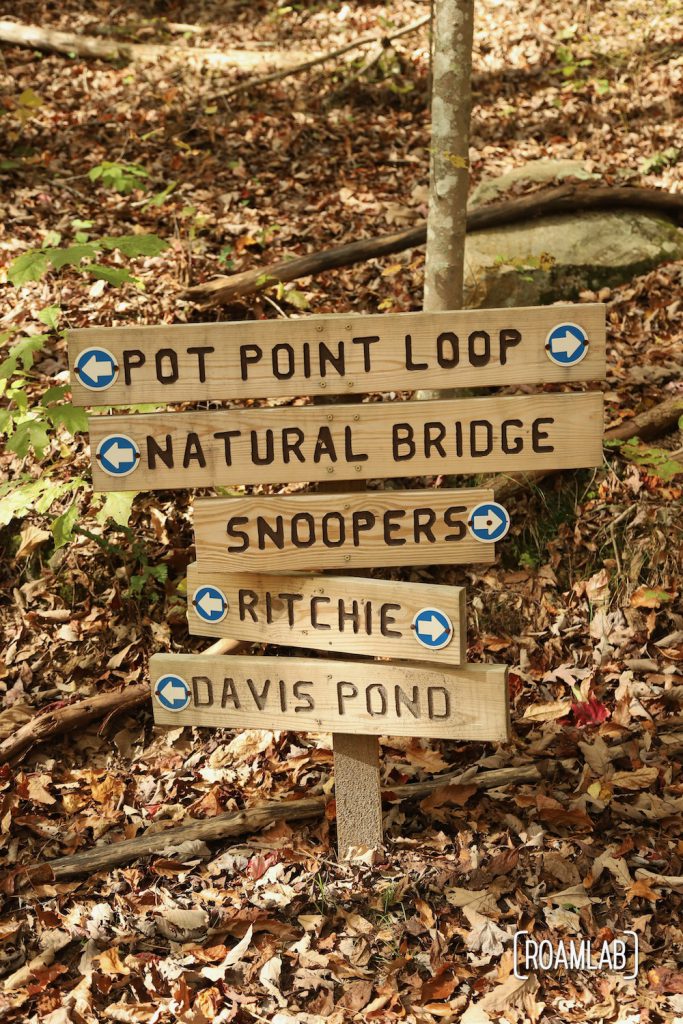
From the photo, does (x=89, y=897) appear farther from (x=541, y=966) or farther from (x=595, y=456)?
(x=595, y=456)

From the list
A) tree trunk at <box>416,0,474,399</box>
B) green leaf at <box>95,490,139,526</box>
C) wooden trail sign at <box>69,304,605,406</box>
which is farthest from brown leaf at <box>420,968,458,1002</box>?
tree trunk at <box>416,0,474,399</box>

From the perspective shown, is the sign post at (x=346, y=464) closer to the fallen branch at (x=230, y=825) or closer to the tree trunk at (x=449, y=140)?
the fallen branch at (x=230, y=825)

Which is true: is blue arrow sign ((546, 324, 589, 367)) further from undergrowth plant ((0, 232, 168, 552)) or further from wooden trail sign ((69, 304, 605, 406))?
undergrowth plant ((0, 232, 168, 552))

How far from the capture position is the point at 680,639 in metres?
4.30

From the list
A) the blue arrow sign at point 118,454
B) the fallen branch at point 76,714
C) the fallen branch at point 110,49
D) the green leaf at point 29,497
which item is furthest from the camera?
the fallen branch at point 110,49

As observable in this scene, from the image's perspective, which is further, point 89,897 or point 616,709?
point 616,709

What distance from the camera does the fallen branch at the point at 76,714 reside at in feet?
13.5

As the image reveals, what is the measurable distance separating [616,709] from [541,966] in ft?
4.55

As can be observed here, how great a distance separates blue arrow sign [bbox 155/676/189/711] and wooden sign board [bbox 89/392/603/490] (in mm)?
784

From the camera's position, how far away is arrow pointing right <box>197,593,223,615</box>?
128 inches

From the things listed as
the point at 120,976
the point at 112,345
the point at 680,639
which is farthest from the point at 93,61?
the point at 120,976

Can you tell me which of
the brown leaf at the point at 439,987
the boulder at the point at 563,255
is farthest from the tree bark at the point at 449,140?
the brown leaf at the point at 439,987

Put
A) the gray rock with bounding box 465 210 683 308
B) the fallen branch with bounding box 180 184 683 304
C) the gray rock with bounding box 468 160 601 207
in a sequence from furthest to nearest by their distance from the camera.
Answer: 1. the gray rock with bounding box 468 160 601 207
2. the gray rock with bounding box 465 210 683 308
3. the fallen branch with bounding box 180 184 683 304

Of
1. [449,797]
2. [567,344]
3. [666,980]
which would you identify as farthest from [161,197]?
[666,980]
